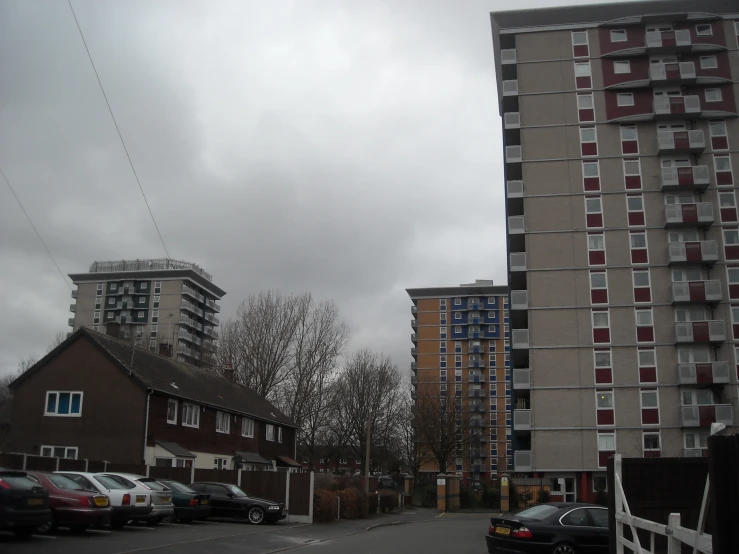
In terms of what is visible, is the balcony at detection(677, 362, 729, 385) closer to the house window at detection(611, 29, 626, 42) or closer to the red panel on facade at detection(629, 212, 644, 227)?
the red panel on facade at detection(629, 212, 644, 227)

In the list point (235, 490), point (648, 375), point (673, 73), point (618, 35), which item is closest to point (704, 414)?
point (648, 375)

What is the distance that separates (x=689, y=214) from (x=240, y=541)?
3834 cm

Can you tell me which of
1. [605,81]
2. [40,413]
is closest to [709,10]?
[605,81]

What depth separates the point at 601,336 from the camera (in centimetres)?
4647

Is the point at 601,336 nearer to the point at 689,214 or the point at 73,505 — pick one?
the point at 689,214

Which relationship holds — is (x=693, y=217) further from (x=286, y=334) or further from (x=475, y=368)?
(x=475, y=368)

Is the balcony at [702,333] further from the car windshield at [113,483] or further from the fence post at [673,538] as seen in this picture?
the fence post at [673,538]

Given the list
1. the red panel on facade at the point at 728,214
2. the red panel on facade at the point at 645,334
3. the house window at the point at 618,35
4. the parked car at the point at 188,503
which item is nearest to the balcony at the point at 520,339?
the red panel on facade at the point at 645,334

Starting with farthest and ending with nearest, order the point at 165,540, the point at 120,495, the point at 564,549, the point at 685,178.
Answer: the point at 685,178 < the point at 120,495 < the point at 165,540 < the point at 564,549

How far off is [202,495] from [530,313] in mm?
28814

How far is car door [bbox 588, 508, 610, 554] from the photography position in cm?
1463

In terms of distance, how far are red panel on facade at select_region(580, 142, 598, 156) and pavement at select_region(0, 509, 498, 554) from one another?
30.7 metres

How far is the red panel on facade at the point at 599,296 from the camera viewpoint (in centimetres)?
4703

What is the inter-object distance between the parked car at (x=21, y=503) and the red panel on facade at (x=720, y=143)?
154 ft
